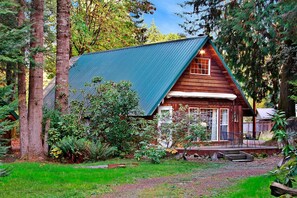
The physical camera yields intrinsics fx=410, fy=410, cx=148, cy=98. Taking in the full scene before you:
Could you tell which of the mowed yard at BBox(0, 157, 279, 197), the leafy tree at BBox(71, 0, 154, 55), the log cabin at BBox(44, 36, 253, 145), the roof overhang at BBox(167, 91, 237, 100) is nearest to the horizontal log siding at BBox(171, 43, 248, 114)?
the log cabin at BBox(44, 36, 253, 145)

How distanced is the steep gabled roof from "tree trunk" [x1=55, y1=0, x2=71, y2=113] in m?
1.79

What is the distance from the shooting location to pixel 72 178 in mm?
10672

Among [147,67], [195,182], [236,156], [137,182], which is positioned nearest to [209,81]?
[147,67]

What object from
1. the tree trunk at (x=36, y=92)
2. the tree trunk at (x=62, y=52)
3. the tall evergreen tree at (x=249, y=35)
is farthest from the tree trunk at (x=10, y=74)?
the tall evergreen tree at (x=249, y=35)

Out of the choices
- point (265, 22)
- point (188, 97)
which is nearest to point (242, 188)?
point (188, 97)

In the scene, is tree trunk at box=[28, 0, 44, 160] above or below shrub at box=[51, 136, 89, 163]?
above

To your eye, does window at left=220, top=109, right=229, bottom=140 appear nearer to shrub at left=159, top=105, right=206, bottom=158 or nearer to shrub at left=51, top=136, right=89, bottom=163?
shrub at left=159, top=105, right=206, bottom=158

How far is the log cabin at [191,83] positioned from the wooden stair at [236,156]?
1.66 m

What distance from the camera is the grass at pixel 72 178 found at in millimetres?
9039

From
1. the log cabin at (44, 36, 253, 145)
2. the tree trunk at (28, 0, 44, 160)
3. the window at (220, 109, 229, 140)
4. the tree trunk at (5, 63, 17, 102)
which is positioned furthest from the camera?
the window at (220, 109, 229, 140)

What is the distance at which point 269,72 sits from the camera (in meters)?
23.3

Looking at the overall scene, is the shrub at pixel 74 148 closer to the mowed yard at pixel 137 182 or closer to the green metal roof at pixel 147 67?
the mowed yard at pixel 137 182

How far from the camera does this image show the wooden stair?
1649cm

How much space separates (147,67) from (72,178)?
35.6 ft
